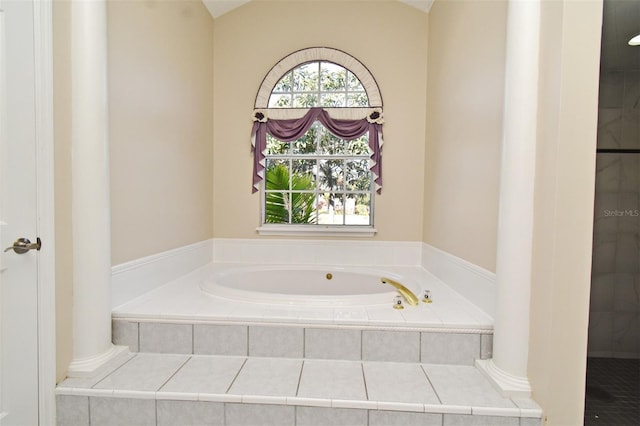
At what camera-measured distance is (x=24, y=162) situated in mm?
1279

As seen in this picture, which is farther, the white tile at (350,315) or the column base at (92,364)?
the white tile at (350,315)

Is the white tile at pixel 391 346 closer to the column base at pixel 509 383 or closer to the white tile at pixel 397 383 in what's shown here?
the white tile at pixel 397 383

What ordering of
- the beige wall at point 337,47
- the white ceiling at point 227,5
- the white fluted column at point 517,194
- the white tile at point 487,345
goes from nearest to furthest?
the white fluted column at point 517,194
the white tile at point 487,345
the white ceiling at point 227,5
the beige wall at point 337,47

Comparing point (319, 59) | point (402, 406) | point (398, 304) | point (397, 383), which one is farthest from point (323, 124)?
point (402, 406)

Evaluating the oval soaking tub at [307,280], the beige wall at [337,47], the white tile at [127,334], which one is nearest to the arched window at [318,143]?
the beige wall at [337,47]

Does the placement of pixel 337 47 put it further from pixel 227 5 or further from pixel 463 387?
pixel 463 387

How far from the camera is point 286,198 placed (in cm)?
318

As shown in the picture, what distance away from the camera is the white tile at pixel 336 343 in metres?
1.64

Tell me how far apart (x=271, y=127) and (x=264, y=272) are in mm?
1354

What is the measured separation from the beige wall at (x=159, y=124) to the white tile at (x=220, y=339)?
64 centimetres

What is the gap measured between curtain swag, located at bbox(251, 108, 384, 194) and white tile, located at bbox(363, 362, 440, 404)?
1.79 metres

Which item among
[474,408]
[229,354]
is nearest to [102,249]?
[229,354]

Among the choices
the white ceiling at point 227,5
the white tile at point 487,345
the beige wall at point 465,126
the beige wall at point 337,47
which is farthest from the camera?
the beige wall at point 337,47

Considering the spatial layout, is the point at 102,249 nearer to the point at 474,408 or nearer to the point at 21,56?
the point at 21,56
